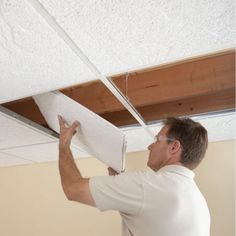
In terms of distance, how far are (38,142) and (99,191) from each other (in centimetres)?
127

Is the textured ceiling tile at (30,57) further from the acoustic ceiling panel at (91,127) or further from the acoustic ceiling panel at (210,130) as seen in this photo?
the acoustic ceiling panel at (210,130)

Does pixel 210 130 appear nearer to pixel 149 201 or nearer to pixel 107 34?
pixel 149 201

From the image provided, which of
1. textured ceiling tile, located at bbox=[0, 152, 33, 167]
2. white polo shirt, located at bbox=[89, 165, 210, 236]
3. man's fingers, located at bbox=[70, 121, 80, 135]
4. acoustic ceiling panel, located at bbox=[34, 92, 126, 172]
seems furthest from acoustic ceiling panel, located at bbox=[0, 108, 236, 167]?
white polo shirt, located at bbox=[89, 165, 210, 236]

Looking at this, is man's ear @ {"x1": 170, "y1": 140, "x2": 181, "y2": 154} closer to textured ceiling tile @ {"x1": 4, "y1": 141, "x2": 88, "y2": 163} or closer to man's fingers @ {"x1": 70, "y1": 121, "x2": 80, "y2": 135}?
man's fingers @ {"x1": 70, "y1": 121, "x2": 80, "y2": 135}

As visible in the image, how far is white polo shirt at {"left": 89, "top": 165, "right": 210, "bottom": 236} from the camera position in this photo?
1.10 m

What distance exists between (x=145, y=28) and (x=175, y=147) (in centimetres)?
66

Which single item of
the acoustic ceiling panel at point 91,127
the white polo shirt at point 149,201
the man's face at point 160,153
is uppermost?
the acoustic ceiling panel at point 91,127

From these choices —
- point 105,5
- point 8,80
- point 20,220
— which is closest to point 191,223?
point 105,5

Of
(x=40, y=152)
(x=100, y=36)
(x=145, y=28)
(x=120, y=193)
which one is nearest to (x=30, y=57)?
(x=100, y=36)

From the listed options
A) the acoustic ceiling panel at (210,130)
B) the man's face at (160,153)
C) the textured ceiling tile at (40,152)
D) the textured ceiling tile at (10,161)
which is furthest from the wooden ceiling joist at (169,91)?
the textured ceiling tile at (10,161)

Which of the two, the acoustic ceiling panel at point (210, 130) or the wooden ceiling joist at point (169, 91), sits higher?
the wooden ceiling joist at point (169, 91)

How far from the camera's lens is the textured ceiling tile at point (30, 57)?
875 millimetres

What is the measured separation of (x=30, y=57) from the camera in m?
1.10

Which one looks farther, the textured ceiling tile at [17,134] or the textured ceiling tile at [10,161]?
the textured ceiling tile at [10,161]
